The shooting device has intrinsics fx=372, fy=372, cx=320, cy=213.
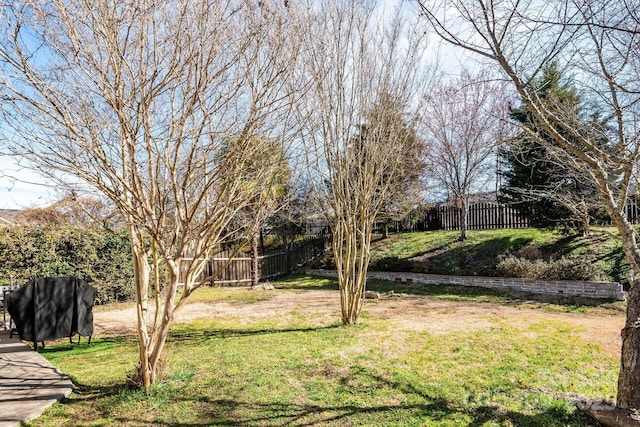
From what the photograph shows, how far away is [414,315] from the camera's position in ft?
22.7

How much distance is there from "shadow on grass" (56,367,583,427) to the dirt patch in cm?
239

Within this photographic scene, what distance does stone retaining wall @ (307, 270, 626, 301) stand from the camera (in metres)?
7.63

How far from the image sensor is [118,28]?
280 centimetres

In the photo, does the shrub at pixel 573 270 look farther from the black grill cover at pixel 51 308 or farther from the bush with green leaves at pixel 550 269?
the black grill cover at pixel 51 308

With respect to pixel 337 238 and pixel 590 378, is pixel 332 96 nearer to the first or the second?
pixel 337 238

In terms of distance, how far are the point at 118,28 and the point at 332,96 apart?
3.42 meters

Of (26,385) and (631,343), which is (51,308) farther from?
(631,343)

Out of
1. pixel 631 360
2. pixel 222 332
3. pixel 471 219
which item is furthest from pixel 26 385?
pixel 471 219

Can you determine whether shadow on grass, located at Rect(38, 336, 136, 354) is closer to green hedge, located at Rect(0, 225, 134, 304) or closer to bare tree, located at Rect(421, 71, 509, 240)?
green hedge, located at Rect(0, 225, 134, 304)

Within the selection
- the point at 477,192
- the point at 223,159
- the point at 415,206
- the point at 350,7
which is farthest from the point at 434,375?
the point at 477,192

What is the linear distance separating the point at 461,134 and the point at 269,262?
28.0 ft

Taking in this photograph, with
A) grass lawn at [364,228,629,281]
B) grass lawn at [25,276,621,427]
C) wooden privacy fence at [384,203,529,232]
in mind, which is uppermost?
wooden privacy fence at [384,203,529,232]

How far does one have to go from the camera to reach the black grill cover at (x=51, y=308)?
16.3ft

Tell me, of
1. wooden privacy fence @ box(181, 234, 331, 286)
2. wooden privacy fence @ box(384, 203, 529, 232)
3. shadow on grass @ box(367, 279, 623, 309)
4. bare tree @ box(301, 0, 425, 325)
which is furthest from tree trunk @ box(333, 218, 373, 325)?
wooden privacy fence @ box(384, 203, 529, 232)
